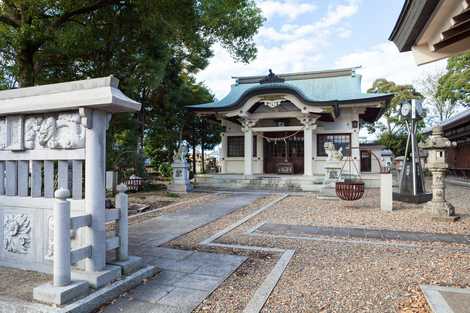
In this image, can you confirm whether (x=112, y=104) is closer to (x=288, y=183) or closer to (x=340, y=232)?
(x=340, y=232)

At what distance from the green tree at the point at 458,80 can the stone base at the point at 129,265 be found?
20753 mm

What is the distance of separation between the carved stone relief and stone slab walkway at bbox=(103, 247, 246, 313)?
1.69 meters

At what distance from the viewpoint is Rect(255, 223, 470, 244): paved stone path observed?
5180mm

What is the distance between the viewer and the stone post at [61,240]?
9.04 feet

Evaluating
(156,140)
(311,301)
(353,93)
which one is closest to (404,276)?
(311,301)

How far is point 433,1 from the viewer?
218 centimetres

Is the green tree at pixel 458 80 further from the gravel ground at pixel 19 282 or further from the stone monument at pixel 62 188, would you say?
the gravel ground at pixel 19 282

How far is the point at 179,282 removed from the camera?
11.0ft

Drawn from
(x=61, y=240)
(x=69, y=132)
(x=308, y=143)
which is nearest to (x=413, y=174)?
(x=308, y=143)

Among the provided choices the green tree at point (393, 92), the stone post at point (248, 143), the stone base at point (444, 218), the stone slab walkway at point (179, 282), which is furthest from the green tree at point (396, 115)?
the stone slab walkway at point (179, 282)

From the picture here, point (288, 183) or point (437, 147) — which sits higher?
point (437, 147)

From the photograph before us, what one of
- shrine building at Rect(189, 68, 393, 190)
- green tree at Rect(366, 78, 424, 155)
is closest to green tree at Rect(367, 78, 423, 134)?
green tree at Rect(366, 78, 424, 155)

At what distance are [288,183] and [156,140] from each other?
9.50 metres

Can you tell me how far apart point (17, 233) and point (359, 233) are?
529 centimetres
